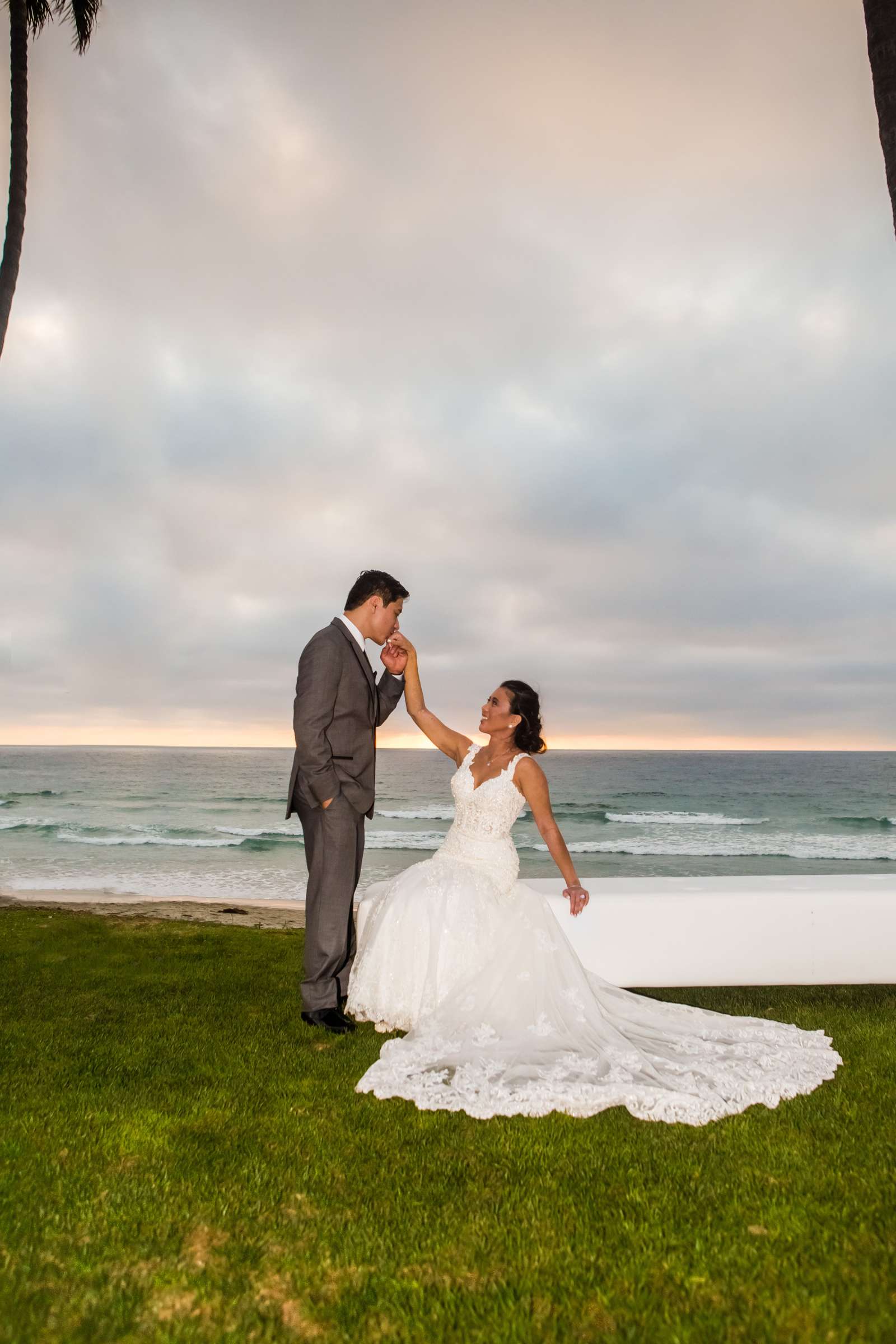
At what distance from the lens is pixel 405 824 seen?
Result: 33.2 metres

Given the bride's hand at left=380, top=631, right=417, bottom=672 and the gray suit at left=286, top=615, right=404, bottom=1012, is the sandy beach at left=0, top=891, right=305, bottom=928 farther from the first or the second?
the bride's hand at left=380, top=631, right=417, bottom=672

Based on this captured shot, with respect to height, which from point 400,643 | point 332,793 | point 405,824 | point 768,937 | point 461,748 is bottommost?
point 405,824

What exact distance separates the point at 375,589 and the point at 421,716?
Result: 2.89ft

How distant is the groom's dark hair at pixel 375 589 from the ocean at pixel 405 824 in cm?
235

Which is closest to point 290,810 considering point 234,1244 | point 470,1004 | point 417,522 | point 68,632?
point 470,1004

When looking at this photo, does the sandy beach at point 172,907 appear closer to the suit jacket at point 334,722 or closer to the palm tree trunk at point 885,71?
the suit jacket at point 334,722

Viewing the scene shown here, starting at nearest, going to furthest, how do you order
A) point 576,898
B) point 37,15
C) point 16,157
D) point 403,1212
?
point 403,1212 < point 576,898 < point 16,157 < point 37,15

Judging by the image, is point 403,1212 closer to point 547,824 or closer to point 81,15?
point 547,824

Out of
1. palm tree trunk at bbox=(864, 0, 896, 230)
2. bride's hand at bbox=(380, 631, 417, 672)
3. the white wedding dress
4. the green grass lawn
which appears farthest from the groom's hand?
palm tree trunk at bbox=(864, 0, 896, 230)

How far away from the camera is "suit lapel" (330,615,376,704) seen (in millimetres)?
→ 4680

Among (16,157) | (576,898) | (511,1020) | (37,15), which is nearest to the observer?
(511,1020)

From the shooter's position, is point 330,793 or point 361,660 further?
point 361,660

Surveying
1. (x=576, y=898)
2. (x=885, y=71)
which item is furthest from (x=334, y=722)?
(x=885, y=71)

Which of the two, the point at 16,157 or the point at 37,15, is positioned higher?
the point at 37,15
